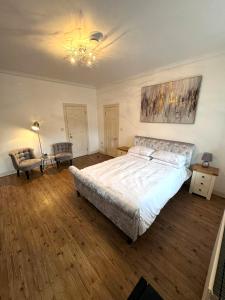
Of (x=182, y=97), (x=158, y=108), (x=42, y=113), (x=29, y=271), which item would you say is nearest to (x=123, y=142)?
(x=158, y=108)

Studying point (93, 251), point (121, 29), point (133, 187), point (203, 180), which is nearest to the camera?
point (93, 251)

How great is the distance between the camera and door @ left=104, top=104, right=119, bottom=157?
4.85 meters

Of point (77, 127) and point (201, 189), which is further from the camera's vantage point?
point (77, 127)

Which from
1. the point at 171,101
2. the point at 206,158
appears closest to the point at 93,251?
the point at 206,158

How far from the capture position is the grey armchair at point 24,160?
3.46 m

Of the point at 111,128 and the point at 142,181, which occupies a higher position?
the point at 111,128

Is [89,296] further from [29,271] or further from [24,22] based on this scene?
[24,22]

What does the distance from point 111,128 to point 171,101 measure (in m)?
2.47

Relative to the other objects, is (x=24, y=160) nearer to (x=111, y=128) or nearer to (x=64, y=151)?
(x=64, y=151)

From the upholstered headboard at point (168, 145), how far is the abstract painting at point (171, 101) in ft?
1.72

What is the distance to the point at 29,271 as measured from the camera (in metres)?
1.50

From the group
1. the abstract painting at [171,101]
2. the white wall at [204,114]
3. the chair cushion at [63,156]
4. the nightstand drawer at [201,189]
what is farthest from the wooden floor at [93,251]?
the abstract painting at [171,101]

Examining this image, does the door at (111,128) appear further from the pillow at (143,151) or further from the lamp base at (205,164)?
the lamp base at (205,164)

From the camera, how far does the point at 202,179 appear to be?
2686 mm
